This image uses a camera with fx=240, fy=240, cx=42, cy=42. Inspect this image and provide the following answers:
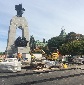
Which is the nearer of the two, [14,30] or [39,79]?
[39,79]

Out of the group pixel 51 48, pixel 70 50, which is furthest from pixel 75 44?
pixel 51 48

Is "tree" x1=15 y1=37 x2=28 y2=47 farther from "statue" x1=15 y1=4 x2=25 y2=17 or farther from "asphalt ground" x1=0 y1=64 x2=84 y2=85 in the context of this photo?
"asphalt ground" x1=0 y1=64 x2=84 y2=85

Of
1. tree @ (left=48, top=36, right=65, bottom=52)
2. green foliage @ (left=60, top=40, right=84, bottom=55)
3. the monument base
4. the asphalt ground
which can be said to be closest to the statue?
the monument base

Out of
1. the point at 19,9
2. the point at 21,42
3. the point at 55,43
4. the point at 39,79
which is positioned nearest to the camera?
the point at 39,79

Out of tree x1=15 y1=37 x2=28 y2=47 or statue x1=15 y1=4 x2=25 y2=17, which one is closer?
tree x1=15 y1=37 x2=28 y2=47

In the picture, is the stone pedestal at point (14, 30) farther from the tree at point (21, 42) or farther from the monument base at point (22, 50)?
the tree at point (21, 42)

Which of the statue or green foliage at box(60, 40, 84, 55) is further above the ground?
the statue

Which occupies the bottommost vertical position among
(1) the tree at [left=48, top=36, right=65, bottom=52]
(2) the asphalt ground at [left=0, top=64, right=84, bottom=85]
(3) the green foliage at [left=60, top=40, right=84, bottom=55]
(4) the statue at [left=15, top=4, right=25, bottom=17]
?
(2) the asphalt ground at [left=0, top=64, right=84, bottom=85]

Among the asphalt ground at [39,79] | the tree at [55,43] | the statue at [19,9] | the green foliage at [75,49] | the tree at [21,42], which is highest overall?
the statue at [19,9]

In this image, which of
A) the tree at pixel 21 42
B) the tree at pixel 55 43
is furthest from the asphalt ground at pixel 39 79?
the tree at pixel 55 43

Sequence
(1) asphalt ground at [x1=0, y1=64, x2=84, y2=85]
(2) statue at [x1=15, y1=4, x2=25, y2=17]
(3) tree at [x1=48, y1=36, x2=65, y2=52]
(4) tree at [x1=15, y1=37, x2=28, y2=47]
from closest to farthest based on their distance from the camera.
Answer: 1. (1) asphalt ground at [x1=0, y1=64, x2=84, y2=85]
2. (4) tree at [x1=15, y1=37, x2=28, y2=47]
3. (2) statue at [x1=15, y1=4, x2=25, y2=17]
4. (3) tree at [x1=48, y1=36, x2=65, y2=52]

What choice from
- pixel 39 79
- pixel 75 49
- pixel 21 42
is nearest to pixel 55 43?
pixel 21 42

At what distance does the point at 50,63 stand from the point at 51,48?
314ft

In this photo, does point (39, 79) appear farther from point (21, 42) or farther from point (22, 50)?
point (21, 42)
